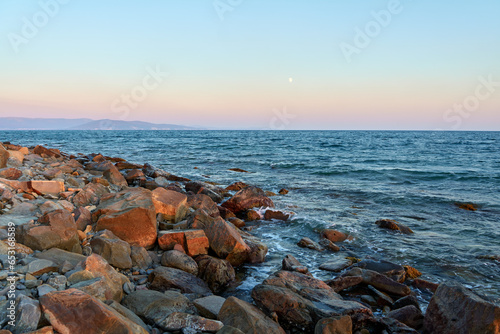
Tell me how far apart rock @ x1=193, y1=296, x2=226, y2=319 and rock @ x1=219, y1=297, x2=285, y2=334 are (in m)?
0.22

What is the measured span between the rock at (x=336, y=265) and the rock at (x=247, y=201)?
5022mm

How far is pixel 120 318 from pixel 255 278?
3668 millimetres

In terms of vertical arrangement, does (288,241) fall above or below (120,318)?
below

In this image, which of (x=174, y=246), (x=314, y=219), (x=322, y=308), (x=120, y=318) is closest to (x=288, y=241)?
(x=314, y=219)

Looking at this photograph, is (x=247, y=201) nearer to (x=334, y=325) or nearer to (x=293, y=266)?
(x=293, y=266)

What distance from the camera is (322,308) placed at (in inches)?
185

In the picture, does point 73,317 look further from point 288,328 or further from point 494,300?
point 494,300

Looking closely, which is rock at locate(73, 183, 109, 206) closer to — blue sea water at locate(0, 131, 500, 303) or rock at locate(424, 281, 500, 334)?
blue sea water at locate(0, 131, 500, 303)

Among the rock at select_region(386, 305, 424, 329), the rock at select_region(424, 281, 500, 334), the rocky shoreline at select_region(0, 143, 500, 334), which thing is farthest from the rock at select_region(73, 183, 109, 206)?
the rock at select_region(424, 281, 500, 334)

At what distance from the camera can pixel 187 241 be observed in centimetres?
677

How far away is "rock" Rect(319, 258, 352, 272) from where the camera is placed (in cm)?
711

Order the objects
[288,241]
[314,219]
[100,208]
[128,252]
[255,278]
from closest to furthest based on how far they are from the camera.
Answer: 1. [128,252]
2. [255,278]
3. [100,208]
4. [288,241]
5. [314,219]

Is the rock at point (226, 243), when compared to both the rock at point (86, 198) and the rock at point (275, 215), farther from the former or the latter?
the rock at point (275, 215)

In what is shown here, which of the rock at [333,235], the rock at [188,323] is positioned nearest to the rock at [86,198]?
the rock at [188,323]
